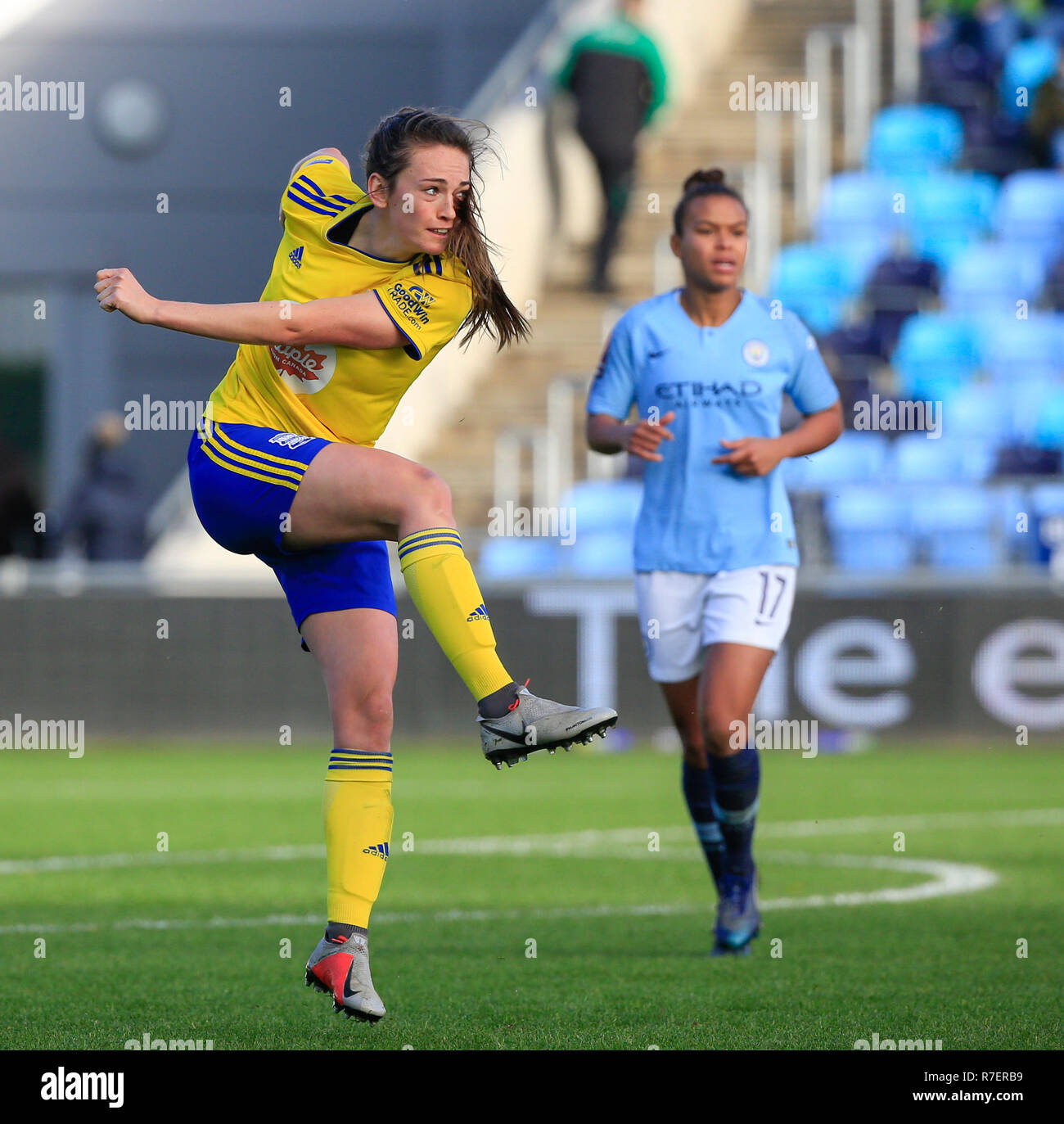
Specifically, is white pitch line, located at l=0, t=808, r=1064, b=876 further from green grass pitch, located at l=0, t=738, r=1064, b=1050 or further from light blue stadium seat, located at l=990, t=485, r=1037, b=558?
light blue stadium seat, located at l=990, t=485, r=1037, b=558

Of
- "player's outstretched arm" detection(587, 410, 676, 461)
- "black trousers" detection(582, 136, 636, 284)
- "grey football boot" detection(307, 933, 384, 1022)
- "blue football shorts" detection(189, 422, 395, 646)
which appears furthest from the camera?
"black trousers" detection(582, 136, 636, 284)

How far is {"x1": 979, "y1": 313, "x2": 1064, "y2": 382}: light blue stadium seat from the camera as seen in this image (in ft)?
50.5

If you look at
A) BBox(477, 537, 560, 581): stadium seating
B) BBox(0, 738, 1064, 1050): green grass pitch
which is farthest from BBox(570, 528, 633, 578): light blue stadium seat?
BBox(0, 738, 1064, 1050): green grass pitch

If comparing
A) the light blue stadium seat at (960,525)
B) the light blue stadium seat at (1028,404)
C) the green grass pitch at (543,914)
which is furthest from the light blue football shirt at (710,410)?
the light blue stadium seat at (1028,404)

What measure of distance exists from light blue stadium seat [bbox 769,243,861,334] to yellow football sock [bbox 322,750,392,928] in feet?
37.8

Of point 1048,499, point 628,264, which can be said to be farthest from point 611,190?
point 1048,499

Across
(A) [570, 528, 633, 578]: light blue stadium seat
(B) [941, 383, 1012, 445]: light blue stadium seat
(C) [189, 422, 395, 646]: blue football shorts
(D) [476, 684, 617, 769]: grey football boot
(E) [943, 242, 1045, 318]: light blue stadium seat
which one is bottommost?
(D) [476, 684, 617, 769]: grey football boot

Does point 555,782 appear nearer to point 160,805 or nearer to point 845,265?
point 160,805

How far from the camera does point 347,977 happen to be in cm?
459

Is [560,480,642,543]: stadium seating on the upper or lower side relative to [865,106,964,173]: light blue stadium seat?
lower

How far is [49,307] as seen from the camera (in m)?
26.8

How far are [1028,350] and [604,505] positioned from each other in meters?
3.49
